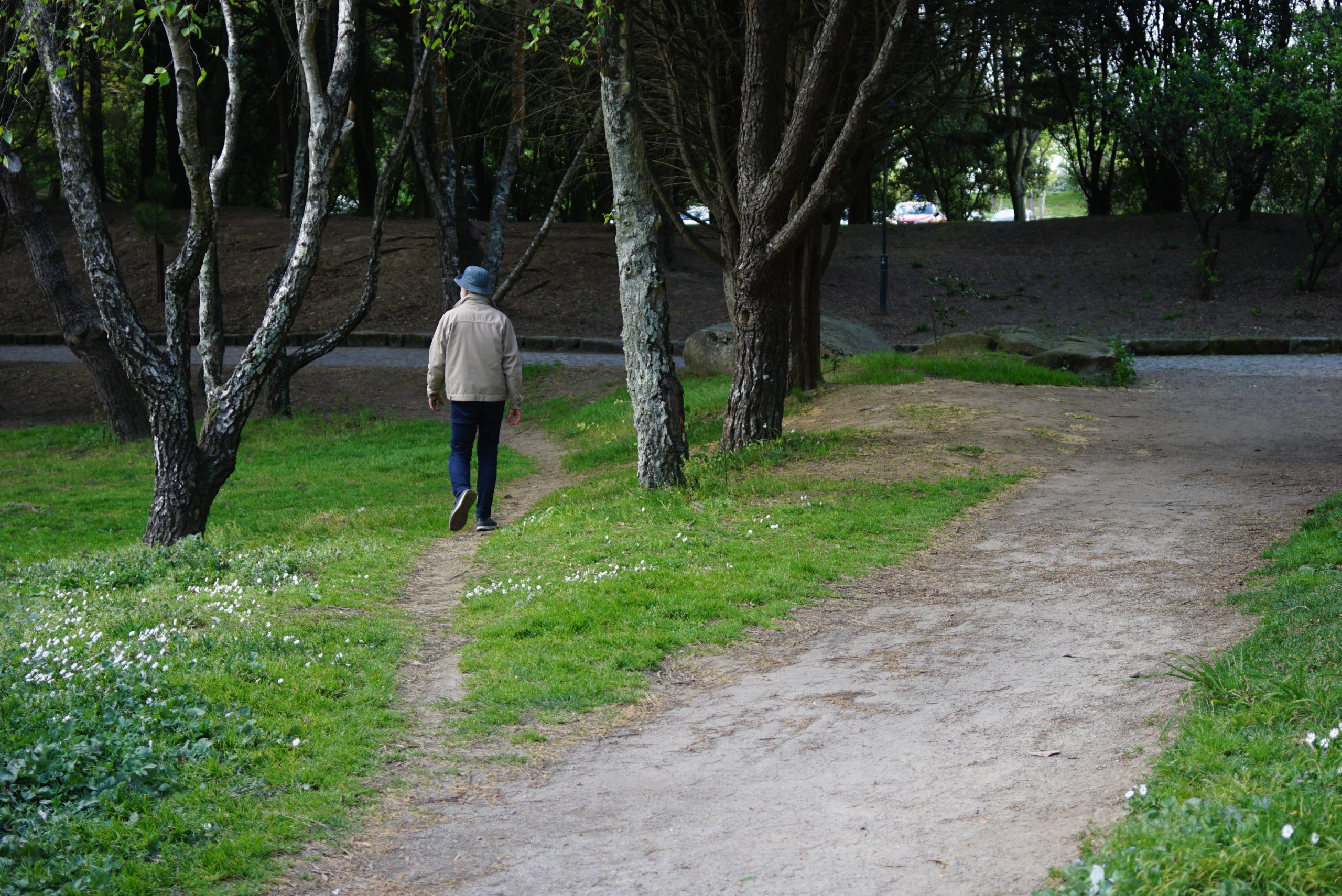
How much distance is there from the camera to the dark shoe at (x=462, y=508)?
30.4ft

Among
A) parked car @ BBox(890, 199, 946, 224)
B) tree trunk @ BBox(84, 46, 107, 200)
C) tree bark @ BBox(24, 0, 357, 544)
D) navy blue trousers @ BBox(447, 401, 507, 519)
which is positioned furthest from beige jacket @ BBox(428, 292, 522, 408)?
parked car @ BBox(890, 199, 946, 224)

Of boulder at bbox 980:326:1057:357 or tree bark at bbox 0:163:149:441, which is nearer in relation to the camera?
tree bark at bbox 0:163:149:441

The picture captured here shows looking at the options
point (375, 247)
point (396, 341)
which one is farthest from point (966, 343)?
point (396, 341)

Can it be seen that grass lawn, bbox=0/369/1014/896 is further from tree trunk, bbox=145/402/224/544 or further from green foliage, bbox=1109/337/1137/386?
green foliage, bbox=1109/337/1137/386

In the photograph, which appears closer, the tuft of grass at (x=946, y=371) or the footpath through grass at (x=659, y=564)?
the footpath through grass at (x=659, y=564)

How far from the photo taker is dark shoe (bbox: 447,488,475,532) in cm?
926

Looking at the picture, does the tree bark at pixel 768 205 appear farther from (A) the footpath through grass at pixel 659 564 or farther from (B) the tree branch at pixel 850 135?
(A) the footpath through grass at pixel 659 564

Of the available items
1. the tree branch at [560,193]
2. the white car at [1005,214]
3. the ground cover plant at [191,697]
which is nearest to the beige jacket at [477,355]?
the ground cover plant at [191,697]

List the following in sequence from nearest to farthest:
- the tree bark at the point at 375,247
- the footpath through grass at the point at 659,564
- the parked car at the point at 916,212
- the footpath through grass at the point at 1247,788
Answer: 1. the footpath through grass at the point at 1247,788
2. the footpath through grass at the point at 659,564
3. the tree bark at the point at 375,247
4. the parked car at the point at 916,212

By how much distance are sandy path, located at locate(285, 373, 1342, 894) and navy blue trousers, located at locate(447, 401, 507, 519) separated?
3625mm

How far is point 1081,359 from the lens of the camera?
58.5ft

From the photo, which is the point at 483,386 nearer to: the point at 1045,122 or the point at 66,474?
the point at 66,474

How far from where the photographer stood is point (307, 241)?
9.94 metres

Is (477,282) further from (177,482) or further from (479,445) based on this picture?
(177,482)
